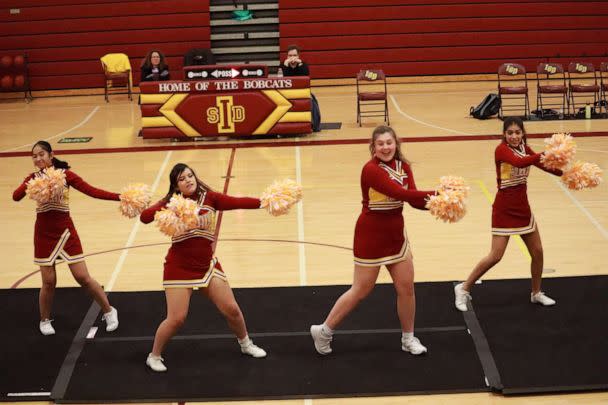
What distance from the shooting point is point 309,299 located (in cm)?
677

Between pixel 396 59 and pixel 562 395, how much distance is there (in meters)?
14.8

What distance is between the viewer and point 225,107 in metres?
13.5

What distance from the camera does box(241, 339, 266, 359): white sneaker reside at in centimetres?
575

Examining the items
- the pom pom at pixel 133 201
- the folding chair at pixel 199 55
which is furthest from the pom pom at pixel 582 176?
the folding chair at pixel 199 55

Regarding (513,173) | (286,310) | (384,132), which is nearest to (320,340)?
(286,310)

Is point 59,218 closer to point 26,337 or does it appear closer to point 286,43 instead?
point 26,337

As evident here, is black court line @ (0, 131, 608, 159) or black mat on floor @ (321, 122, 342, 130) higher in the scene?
black mat on floor @ (321, 122, 342, 130)

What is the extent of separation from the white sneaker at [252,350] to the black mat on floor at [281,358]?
1.6 inches

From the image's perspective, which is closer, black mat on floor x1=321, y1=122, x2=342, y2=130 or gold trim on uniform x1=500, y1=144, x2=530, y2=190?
gold trim on uniform x1=500, y1=144, x2=530, y2=190

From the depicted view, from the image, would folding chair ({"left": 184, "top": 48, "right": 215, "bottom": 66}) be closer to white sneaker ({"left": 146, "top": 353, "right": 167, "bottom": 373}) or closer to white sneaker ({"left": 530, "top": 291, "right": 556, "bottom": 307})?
white sneaker ({"left": 530, "top": 291, "right": 556, "bottom": 307})

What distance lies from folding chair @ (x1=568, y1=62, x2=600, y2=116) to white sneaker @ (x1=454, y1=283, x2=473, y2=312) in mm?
9398

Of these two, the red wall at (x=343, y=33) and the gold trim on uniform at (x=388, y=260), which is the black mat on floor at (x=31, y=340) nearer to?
the gold trim on uniform at (x=388, y=260)

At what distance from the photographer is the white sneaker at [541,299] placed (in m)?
6.46

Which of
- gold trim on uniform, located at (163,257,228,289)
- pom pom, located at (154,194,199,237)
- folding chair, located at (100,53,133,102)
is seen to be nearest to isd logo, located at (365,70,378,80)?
folding chair, located at (100,53,133,102)
